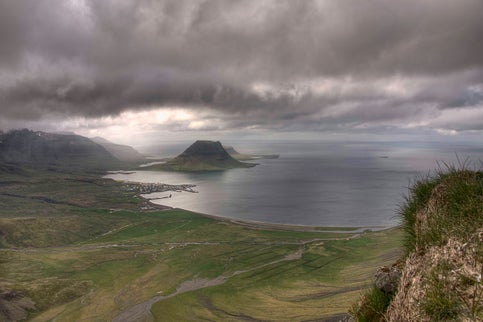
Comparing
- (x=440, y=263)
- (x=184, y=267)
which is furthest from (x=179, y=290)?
(x=440, y=263)

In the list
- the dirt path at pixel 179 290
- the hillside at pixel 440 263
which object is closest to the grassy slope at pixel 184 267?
the dirt path at pixel 179 290

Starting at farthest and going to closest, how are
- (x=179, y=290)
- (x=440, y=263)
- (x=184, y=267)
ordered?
(x=184, y=267) → (x=179, y=290) → (x=440, y=263)

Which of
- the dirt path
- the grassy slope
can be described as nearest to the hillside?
the grassy slope

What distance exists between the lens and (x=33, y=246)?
Answer: 6476 inches

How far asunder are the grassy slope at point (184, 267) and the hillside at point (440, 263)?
67501 millimetres

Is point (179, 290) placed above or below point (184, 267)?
below

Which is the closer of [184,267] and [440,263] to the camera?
[440,263]

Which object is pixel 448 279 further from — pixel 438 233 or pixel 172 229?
pixel 172 229

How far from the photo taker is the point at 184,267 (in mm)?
126062

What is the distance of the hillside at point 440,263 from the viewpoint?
22.8 ft

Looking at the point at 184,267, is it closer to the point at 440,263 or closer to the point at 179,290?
the point at 179,290

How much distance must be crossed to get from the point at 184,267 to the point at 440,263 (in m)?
127

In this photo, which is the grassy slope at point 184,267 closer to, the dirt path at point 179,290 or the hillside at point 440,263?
the dirt path at point 179,290

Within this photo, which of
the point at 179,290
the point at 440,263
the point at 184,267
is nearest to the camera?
the point at 440,263
